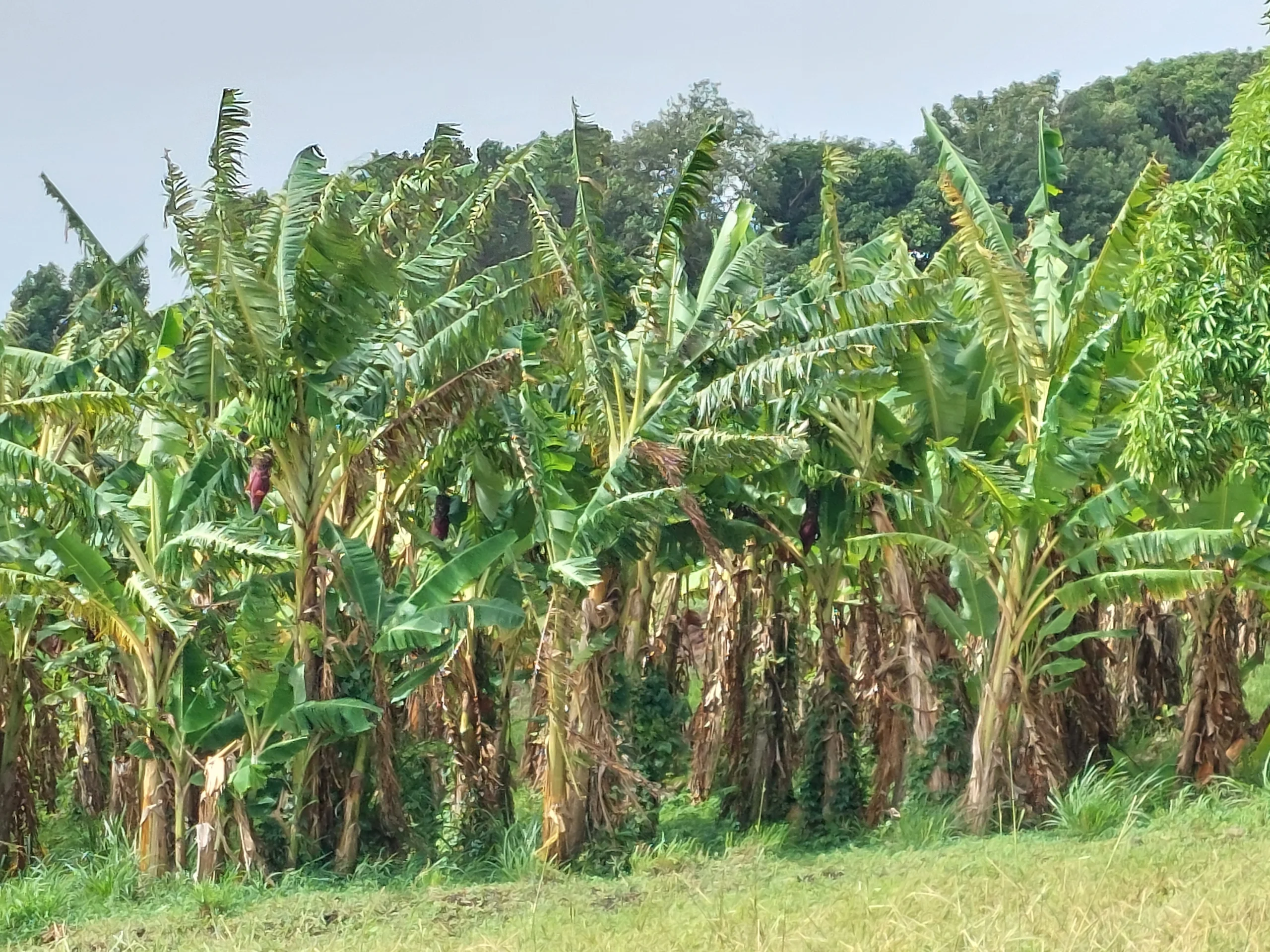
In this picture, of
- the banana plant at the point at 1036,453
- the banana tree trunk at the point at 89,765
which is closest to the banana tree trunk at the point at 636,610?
the banana plant at the point at 1036,453

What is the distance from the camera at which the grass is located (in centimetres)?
699

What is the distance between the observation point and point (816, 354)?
10305 mm

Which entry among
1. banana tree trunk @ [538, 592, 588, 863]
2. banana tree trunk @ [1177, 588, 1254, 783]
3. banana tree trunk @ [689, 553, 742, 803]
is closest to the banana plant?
banana tree trunk @ [1177, 588, 1254, 783]

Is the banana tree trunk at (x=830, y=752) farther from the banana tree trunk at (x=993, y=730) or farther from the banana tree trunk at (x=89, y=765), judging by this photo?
the banana tree trunk at (x=89, y=765)

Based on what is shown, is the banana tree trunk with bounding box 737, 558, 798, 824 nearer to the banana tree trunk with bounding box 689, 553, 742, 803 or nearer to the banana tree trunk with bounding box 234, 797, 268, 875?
the banana tree trunk with bounding box 689, 553, 742, 803

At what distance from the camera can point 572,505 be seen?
36.8 ft

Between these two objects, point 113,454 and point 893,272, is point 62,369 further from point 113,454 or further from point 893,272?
point 893,272

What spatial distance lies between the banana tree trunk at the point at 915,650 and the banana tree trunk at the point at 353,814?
190 inches

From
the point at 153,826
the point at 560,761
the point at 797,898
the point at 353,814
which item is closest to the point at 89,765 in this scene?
the point at 153,826

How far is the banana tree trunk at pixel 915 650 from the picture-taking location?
12250 millimetres

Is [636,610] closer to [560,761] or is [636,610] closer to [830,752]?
[830,752]

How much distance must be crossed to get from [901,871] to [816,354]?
3769 millimetres

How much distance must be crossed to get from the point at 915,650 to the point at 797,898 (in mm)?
4224

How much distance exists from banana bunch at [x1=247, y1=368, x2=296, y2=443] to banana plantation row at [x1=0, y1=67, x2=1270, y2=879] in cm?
3
